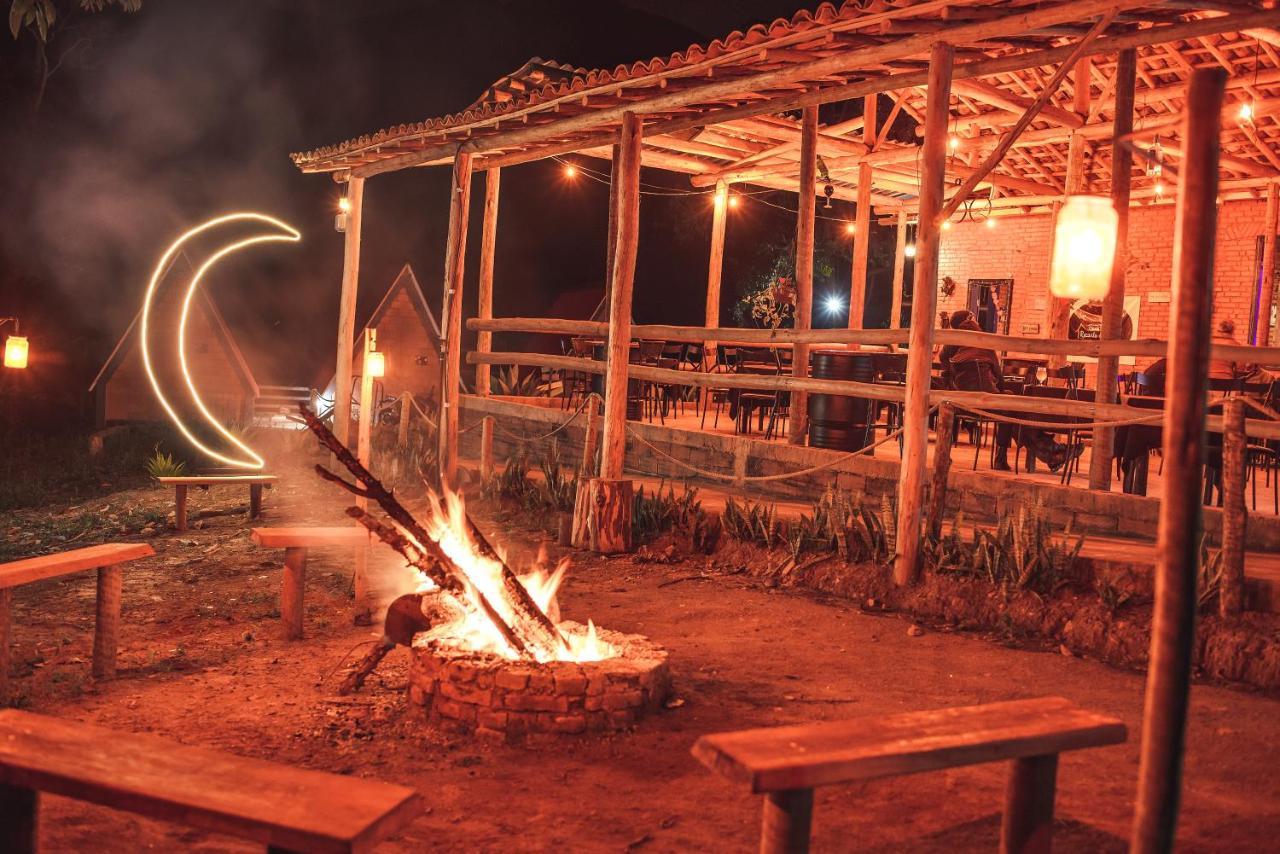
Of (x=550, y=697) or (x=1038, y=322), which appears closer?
(x=550, y=697)

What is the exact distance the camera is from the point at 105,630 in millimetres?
5730

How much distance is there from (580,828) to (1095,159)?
540 inches

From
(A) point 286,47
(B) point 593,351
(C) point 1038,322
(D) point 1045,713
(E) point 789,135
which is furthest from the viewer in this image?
(A) point 286,47

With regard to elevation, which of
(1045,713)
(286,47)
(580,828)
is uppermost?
(286,47)

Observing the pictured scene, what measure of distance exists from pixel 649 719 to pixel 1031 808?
2.06 m

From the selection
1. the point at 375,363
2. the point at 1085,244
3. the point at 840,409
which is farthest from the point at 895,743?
the point at 375,363

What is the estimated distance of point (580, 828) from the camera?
12.9 ft

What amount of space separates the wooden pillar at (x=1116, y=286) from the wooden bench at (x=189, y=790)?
6.51 meters

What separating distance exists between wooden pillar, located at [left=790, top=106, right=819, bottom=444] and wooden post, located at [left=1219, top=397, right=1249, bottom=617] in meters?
4.47

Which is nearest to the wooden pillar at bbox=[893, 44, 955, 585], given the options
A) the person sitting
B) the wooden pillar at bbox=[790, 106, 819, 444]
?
the person sitting

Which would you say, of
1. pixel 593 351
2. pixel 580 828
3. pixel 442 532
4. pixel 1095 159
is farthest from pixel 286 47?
pixel 580 828

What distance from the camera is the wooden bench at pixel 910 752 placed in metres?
2.94

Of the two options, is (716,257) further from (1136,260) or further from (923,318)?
(923,318)

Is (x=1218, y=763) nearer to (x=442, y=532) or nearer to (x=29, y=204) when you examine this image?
(x=442, y=532)
